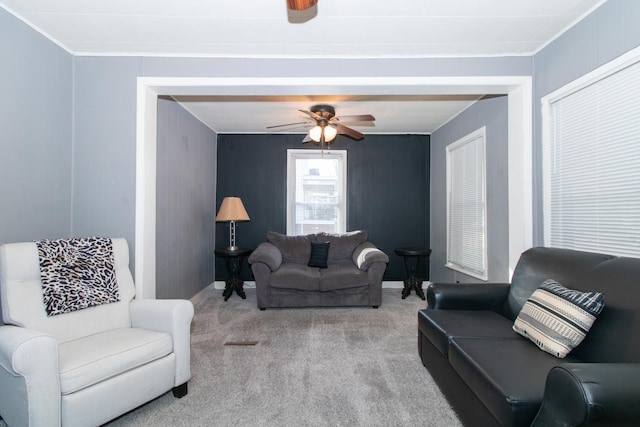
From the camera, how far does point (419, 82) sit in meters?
2.82

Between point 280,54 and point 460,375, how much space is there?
273 centimetres

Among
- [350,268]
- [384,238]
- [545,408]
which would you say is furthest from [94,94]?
[384,238]

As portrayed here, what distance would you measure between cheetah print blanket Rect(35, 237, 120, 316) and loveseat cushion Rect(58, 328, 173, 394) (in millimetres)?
→ 244

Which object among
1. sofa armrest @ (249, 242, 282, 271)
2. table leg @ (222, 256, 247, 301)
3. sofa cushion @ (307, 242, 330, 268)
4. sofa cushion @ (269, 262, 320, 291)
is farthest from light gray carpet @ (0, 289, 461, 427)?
sofa cushion @ (307, 242, 330, 268)

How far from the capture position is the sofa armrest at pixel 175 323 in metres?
2.14

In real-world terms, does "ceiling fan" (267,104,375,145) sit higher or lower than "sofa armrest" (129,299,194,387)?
higher

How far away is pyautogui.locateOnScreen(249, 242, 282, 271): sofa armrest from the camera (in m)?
4.11

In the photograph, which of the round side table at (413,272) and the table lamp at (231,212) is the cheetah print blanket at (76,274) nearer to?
the table lamp at (231,212)

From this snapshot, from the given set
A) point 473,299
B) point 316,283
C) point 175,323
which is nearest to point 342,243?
point 316,283

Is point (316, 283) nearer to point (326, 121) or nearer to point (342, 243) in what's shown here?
point (342, 243)

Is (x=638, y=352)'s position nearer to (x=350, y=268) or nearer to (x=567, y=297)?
(x=567, y=297)

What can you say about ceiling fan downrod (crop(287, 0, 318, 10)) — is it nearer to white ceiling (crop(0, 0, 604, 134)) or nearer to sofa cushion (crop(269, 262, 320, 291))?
white ceiling (crop(0, 0, 604, 134))

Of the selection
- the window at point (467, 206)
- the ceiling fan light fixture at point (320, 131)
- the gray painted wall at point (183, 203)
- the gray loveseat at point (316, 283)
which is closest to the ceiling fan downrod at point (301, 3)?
the ceiling fan light fixture at point (320, 131)

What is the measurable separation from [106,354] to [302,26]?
246 cm
